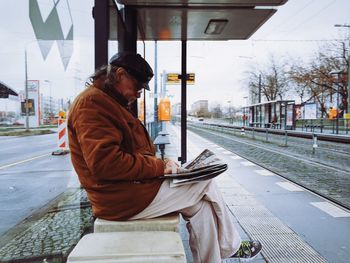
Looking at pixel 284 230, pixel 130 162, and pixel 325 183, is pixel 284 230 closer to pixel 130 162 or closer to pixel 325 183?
pixel 130 162

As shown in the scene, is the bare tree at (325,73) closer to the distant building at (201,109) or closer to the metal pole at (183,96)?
the metal pole at (183,96)

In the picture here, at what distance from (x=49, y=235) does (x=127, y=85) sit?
2.43m

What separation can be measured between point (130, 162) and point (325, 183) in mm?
6061

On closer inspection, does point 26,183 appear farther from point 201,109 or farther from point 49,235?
point 201,109

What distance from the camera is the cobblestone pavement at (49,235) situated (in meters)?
3.34

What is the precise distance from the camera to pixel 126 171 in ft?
6.99

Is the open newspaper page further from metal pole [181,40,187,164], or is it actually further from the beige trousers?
metal pole [181,40,187,164]

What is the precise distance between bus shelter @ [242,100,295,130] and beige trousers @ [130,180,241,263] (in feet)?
79.6

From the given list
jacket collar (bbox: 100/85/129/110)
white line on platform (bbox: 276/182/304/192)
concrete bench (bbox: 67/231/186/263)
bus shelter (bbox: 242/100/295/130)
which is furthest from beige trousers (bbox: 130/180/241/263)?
bus shelter (bbox: 242/100/295/130)

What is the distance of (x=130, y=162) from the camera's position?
214 centimetres

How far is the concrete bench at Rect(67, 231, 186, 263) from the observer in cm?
173

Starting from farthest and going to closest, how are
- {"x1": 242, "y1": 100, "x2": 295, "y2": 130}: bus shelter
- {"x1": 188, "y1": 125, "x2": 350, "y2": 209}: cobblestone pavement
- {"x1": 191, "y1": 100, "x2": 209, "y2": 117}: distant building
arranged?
{"x1": 191, "y1": 100, "x2": 209, "y2": 117}: distant building < {"x1": 242, "y1": 100, "x2": 295, "y2": 130}: bus shelter < {"x1": 188, "y1": 125, "x2": 350, "y2": 209}: cobblestone pavement

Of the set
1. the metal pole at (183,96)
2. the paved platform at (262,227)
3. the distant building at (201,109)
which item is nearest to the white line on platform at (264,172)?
the paved platform at (262,227)

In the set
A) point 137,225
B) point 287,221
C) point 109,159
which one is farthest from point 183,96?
point 109,159
